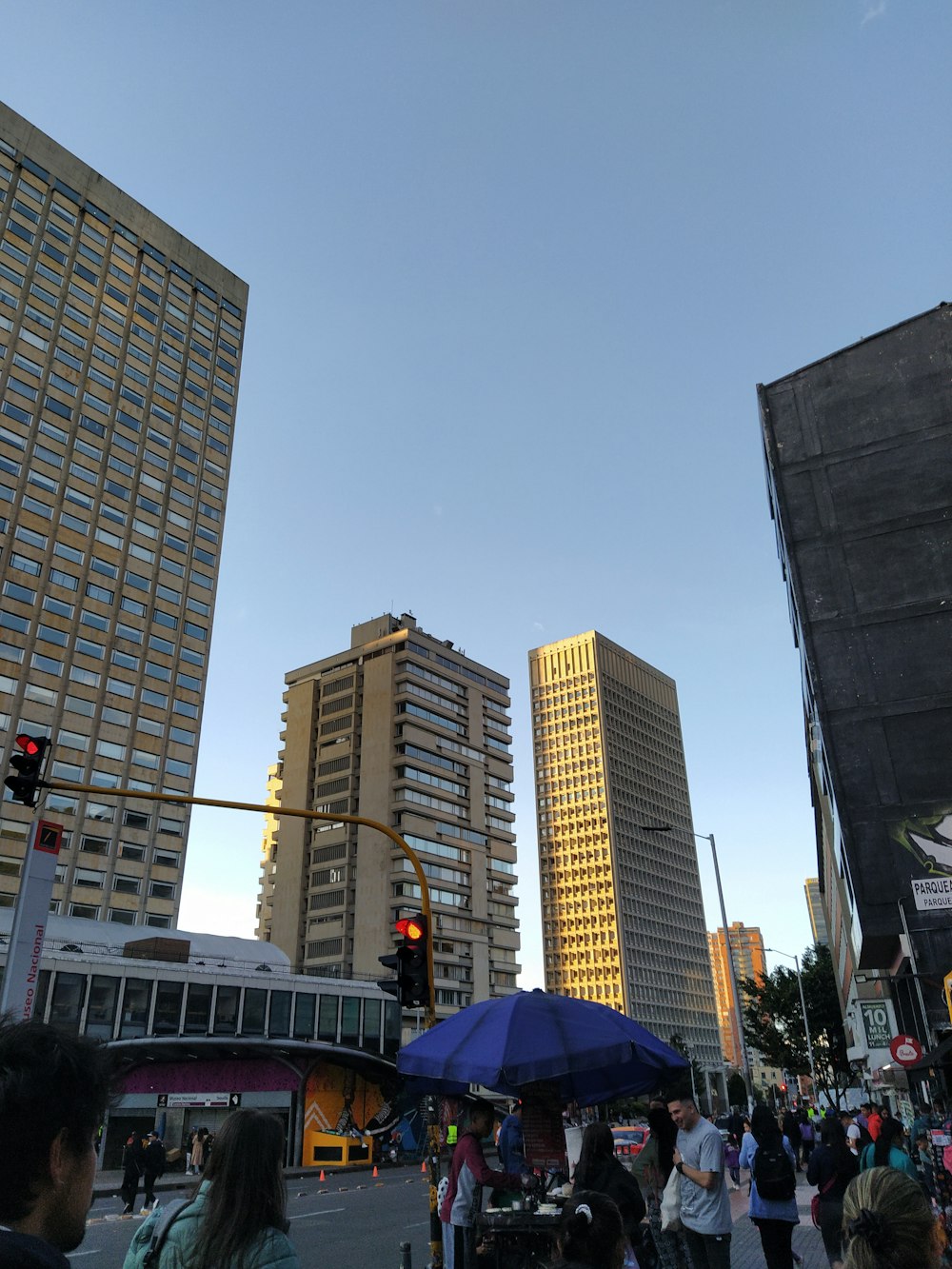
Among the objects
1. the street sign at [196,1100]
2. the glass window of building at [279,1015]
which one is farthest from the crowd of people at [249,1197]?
the glass window of building at [279,1015]

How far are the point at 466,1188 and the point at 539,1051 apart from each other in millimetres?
1720

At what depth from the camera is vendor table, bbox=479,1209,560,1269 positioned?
7.08 m

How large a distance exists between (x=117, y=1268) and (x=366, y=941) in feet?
236

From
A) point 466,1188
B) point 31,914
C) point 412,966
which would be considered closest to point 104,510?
point 31,914

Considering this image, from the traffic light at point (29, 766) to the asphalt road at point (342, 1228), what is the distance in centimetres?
551

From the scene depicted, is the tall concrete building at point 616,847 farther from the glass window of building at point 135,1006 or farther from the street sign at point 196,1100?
the glass window of building at point 135,1006

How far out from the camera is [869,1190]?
293 cm

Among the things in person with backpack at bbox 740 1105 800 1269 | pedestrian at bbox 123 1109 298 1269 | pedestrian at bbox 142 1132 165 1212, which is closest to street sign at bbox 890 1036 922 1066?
person with backpack at bbox 740 1105 800 1269

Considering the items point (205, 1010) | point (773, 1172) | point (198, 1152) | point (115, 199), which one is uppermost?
point (115, 199)

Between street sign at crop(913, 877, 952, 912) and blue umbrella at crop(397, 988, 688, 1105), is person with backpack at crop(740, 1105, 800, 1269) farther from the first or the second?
street sign at crop(913, 877, 952, 912)

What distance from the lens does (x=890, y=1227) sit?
2.84 meters

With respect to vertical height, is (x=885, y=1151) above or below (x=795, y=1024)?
below

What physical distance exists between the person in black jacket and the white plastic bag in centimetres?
88

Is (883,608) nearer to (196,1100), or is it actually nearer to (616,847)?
(196,1100)
